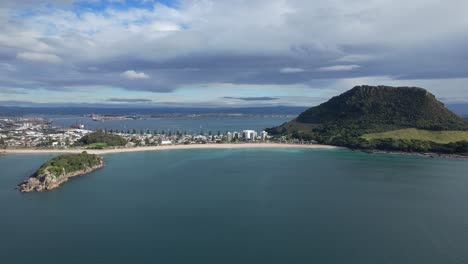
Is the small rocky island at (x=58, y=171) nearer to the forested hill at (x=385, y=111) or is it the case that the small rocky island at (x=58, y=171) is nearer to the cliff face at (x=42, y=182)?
the cliff face at (x=42, y=182)

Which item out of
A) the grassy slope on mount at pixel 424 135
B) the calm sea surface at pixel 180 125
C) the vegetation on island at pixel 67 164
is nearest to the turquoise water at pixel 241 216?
the vegetation on island at pixel 67 164

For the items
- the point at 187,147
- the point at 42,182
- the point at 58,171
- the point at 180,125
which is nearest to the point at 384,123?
the point at 187,147

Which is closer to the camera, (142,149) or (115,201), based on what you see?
(115,201)

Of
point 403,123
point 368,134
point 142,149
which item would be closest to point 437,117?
point 403,123

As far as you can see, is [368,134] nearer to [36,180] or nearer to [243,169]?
[243,169]

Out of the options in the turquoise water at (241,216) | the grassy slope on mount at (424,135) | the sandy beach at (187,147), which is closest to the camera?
the turquoise water at (241,216)

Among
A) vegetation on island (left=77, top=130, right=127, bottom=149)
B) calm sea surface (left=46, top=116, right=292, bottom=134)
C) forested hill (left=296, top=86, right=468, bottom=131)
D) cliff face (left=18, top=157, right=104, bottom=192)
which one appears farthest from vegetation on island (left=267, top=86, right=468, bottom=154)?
cliff face (left=18, top=157, right=104, bottom=192)
